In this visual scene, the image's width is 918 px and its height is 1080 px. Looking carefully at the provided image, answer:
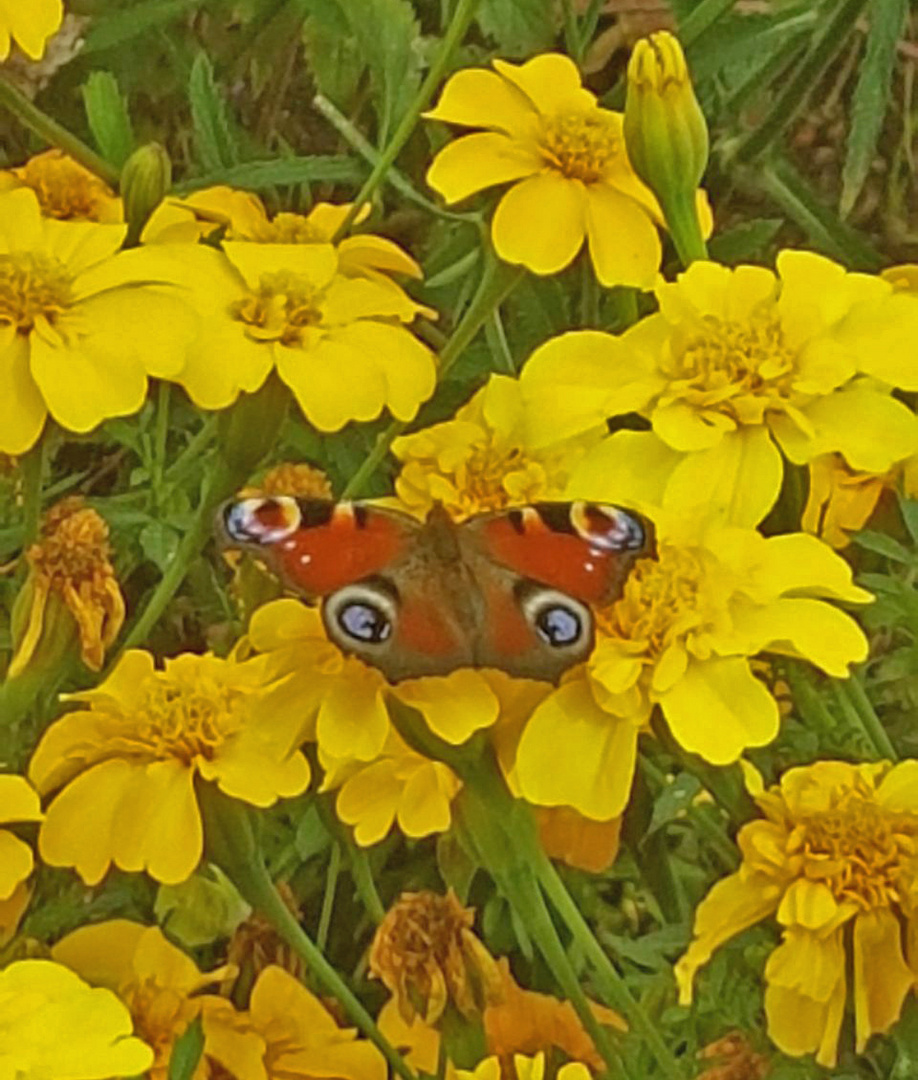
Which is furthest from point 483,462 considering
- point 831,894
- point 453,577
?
point 831,894

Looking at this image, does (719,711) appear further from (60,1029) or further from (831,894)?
(60,1029)

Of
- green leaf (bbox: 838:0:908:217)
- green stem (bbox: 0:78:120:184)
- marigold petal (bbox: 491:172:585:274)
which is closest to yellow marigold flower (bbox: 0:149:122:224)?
green stem (bbox: 0:78:120:184)

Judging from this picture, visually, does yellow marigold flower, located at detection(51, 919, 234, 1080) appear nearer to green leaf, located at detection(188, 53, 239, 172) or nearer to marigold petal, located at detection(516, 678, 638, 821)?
marigold petal, located at detection(516, 678, 638, 821)

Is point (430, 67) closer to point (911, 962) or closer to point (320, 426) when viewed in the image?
point (320, 426)

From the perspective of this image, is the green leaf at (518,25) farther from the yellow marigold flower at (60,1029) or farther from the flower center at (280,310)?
the yellow marigold flower at (60,1029)

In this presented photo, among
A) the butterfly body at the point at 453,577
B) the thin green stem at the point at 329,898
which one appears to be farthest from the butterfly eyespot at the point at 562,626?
the thin green stem at the point at 329,898
